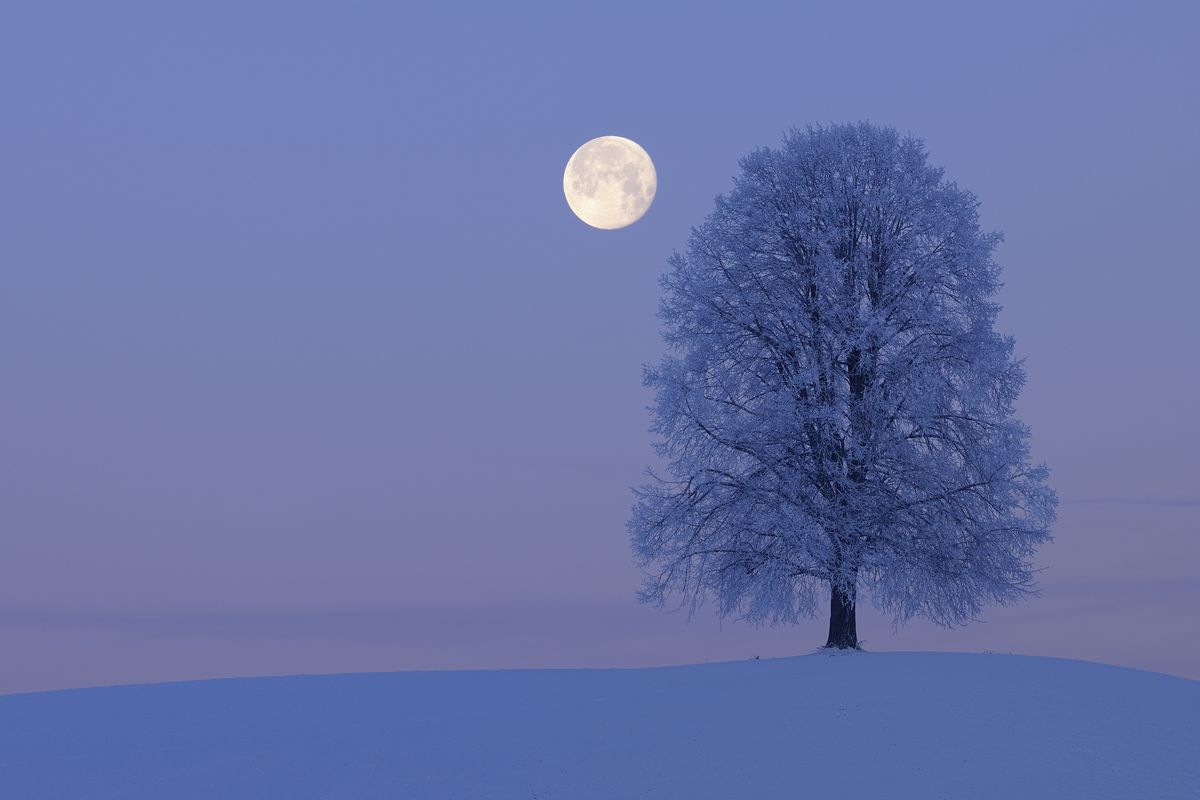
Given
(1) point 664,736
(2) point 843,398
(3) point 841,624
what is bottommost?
(1) point 664,736

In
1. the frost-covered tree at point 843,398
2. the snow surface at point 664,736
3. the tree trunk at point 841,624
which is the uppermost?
the frost-covered tree at point 843,398

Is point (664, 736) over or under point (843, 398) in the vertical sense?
under

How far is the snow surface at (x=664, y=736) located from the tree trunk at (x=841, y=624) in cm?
152

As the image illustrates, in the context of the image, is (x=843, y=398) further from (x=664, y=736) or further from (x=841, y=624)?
(x=664, y=736)

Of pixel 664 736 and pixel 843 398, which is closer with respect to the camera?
pixel 664 736

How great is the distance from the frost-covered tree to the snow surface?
2562mm

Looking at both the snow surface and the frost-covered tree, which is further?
the frost-covered tree

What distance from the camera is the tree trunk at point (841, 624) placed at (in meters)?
24.8

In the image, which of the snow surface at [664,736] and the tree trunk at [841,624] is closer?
the snow surface at [664,736]

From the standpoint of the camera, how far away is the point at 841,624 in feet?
81.9

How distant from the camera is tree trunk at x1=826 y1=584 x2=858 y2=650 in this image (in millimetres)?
24828

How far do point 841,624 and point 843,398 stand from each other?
509 cm

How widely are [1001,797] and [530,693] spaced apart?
1023 centimetres

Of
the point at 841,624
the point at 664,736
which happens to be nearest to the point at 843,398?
the point at 841,624
